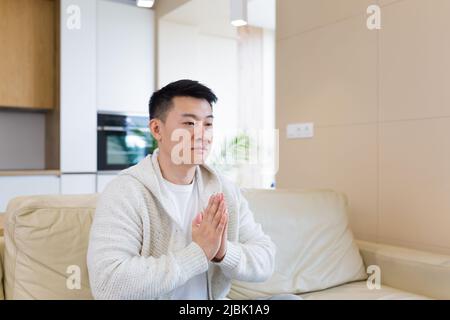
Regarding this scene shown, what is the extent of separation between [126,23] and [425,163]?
10.3ft

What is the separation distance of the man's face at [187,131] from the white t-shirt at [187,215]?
0.10m

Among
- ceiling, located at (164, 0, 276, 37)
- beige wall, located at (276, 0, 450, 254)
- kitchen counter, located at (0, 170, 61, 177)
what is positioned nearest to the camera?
beige wall, located at (276, 0, 450, 254)

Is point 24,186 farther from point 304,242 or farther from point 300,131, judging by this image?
point 304,242

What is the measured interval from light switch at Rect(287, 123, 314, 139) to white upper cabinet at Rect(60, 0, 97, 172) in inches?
76.0

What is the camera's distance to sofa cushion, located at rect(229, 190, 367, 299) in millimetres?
1913

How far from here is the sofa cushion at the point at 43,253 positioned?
4.49 ft

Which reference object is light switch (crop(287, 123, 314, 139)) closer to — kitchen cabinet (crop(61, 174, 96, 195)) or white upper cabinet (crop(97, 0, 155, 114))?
white upper cabinet (crop(97, 0, 155, 114))

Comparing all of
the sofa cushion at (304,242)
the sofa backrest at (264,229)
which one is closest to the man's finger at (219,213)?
the sofa backrest at (264,229)

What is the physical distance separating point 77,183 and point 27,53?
1248mm

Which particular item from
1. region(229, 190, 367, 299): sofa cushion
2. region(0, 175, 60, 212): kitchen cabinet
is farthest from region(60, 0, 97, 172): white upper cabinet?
region(229, 190, 367, 299): sofa cushion

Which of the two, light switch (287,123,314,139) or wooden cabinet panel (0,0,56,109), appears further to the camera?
wooden cabinet panel (0,0,56,109)
